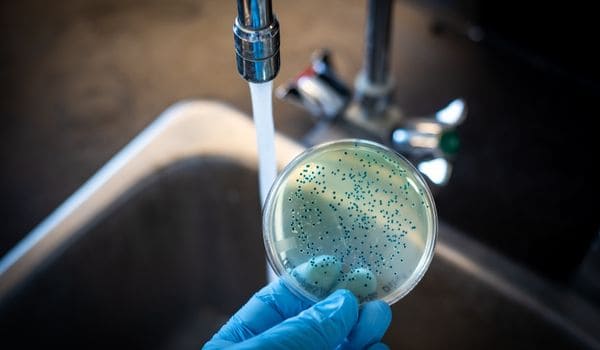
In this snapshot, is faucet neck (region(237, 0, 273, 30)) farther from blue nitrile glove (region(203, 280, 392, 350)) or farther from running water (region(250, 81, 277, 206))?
blue nitrile glove (region(203, 280, 392, 350))

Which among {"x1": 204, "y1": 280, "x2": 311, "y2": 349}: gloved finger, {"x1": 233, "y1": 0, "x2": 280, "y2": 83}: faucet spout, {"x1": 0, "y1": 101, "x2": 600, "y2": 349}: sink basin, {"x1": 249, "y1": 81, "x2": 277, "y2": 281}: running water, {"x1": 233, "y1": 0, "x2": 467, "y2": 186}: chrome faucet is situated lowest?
{"x1": 0, "y1": 101, "x2": 600, "y2": 349}: sink basin

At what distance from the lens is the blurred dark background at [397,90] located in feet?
2.70

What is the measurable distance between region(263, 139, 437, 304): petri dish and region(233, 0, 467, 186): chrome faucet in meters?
0.25

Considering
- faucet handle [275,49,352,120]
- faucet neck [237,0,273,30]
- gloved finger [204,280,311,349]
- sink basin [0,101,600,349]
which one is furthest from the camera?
faucet handle [275,49,352,120]

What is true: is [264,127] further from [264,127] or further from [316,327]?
[316,327]

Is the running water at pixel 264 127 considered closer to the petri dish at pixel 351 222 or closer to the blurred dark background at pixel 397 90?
the petri dish at pixel 351 222

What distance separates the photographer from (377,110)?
84 cm

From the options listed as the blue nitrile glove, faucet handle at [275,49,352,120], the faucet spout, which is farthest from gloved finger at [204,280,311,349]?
faucet handle at [275,49,352,120]

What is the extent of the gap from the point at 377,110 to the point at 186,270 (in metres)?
0.33

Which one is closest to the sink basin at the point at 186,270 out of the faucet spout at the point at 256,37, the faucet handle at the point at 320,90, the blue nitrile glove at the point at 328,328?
the faucet handle at the point at 320,90

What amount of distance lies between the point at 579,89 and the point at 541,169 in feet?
0.53

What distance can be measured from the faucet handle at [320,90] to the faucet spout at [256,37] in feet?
1.10

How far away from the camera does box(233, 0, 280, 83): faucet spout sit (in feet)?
1.60

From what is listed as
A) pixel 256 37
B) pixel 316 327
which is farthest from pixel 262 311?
pixel 256 37
